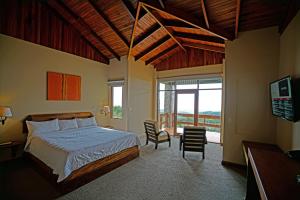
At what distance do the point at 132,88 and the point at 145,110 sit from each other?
4.40ft

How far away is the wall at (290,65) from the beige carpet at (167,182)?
1153 mm

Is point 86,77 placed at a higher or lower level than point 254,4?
lower

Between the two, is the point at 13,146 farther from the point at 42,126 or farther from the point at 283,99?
the point at 283,99

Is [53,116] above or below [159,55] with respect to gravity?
below

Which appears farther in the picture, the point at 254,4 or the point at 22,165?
the point at 22,165

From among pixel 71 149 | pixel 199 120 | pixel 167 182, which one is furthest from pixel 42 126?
pixel 199 120

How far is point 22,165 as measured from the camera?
3520mm

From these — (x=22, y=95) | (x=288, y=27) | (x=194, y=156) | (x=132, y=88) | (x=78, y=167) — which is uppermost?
(x=288, y=27)

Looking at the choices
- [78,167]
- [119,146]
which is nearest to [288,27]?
[119,146]

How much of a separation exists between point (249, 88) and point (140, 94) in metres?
4.14

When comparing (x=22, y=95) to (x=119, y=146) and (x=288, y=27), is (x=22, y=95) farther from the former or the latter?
(x=288, y=27)

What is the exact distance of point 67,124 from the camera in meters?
4.54

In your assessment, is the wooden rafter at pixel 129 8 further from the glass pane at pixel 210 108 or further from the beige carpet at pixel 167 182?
→ the beige carpet at pixel 167 182

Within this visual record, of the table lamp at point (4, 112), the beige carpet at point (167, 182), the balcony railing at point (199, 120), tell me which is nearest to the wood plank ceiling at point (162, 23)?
the table lamp at point (4, 112)
